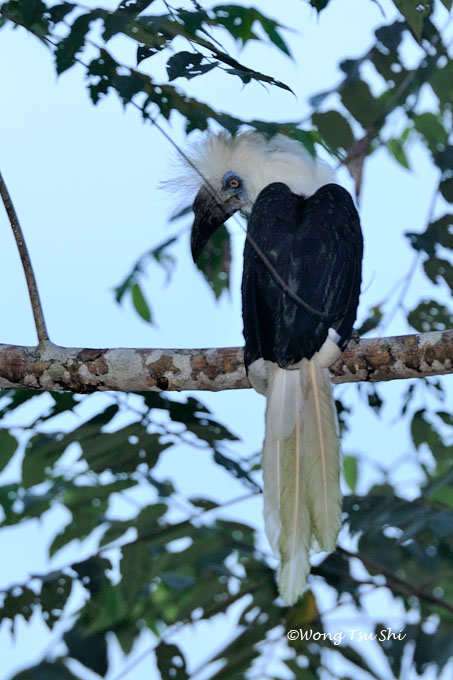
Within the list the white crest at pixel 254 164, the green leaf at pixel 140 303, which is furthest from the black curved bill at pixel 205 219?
the green leaf at pixel 140 303

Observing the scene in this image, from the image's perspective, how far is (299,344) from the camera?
2.38 metres

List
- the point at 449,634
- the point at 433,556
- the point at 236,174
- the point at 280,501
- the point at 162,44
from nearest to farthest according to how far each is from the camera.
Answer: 1. the point at 162,44
2. the point at 280,501
3. the point at 449,634
4. the point at 433,556
5. the point at 236,174

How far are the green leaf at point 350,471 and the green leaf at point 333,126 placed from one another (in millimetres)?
→ 1403

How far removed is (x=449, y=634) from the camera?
2699 mm

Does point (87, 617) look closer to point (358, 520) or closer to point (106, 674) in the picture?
point (106, 674)

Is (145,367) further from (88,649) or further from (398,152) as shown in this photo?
(398,152)

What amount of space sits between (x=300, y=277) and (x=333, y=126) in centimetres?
77

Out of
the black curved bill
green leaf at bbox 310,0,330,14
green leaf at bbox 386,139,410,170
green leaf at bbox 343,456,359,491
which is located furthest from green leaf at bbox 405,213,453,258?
green leaf at bbox 343,456,359,491

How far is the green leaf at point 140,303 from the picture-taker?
342 cm

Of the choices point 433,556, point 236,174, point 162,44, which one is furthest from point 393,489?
point 162,44

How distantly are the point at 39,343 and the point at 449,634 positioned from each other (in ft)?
5.10

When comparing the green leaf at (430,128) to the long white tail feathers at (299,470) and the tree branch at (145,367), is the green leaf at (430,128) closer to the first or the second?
the tree branch at (145,367)

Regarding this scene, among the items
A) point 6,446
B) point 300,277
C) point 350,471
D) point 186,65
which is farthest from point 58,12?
point 350,471

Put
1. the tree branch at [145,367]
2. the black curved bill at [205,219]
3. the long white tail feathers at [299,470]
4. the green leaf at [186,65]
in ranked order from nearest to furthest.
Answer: the green leaf at [186,65]
the long white tail feathers at [299,470]
the tree branch at [145,367]
the black curved bill at [205,219]
